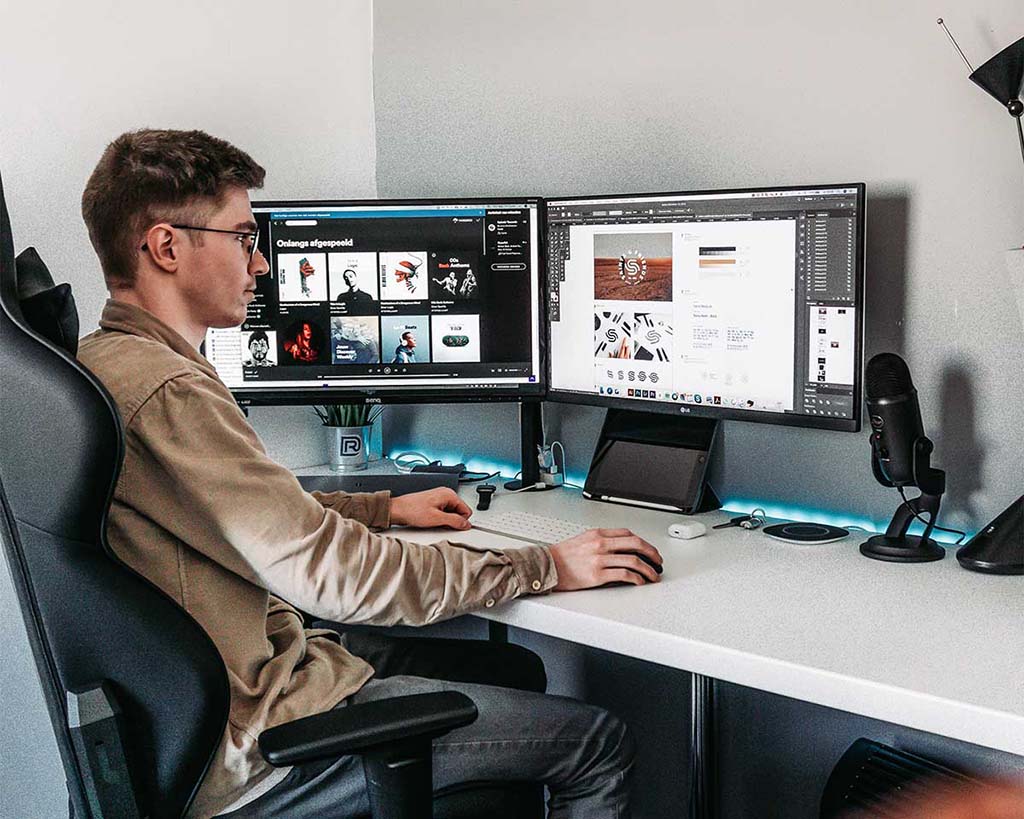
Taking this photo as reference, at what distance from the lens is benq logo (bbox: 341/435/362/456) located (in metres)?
2.49

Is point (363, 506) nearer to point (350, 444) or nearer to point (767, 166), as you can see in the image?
point (350, 444)

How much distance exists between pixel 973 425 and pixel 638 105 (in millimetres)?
846

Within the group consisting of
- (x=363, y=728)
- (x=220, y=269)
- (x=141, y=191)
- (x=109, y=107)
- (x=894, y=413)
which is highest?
(x=109, y=107)

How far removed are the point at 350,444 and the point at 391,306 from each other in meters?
0.37

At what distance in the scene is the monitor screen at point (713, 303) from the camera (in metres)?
1.86

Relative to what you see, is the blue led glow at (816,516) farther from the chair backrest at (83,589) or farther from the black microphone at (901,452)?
the chair backrest at (83,589)

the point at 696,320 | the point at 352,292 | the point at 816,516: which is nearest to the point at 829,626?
the point at 816,516

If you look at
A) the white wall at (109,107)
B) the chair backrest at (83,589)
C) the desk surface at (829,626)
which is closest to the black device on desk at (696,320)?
the desk surface at (829,626)

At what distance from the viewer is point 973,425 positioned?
73.2 inches

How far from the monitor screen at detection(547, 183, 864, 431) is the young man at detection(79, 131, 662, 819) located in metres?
0.44

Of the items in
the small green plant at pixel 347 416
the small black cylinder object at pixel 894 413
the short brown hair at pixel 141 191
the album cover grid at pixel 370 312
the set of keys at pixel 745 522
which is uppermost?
the short brown hair at pixel 141 191

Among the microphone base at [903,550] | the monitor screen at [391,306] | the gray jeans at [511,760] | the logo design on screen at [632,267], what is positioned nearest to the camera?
the gray jeans at [511,760]

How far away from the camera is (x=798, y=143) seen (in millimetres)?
2006

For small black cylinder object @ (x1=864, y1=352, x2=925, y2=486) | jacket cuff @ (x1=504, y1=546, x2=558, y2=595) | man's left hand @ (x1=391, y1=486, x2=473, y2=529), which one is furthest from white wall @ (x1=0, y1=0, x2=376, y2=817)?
small black cylinder object @ (x1=864, y1=352, x2=925, y2=486)
